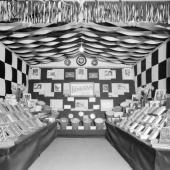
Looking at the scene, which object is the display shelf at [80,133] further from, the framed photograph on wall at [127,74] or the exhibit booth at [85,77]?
the framed photograph on wall at [127,74]

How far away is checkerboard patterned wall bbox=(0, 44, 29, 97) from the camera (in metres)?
5.44

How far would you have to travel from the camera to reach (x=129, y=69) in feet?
27.2

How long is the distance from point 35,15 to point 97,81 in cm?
509

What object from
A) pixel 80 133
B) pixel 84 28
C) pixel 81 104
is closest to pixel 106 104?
pixel 81 104

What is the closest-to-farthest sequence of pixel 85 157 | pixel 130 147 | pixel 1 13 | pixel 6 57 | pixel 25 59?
pixel 1 13
pixel 130 147
pixel 85 157
pixel 6 57
pixel 25 59

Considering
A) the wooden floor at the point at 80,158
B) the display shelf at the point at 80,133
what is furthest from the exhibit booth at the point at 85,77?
the wooden floor at the point at 80,158

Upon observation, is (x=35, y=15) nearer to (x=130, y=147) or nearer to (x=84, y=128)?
(x=130, y=147)

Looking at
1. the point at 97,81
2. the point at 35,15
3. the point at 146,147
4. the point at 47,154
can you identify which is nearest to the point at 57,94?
the point at 97,81

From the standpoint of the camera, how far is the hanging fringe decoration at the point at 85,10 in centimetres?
329

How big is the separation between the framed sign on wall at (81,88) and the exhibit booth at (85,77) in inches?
1.3

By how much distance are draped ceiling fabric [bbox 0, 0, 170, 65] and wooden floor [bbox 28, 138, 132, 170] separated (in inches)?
91.8

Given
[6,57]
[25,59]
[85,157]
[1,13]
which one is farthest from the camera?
[25,59]

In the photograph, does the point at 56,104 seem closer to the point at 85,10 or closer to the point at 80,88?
the point at 80,88

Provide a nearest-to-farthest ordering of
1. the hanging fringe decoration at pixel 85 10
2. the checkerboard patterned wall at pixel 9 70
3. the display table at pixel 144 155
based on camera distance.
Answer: the display table at pixel 144 155 < the hanging fringe decoration at pixel 85 10 < the checkerboard patterned wall at pixel 9 70
